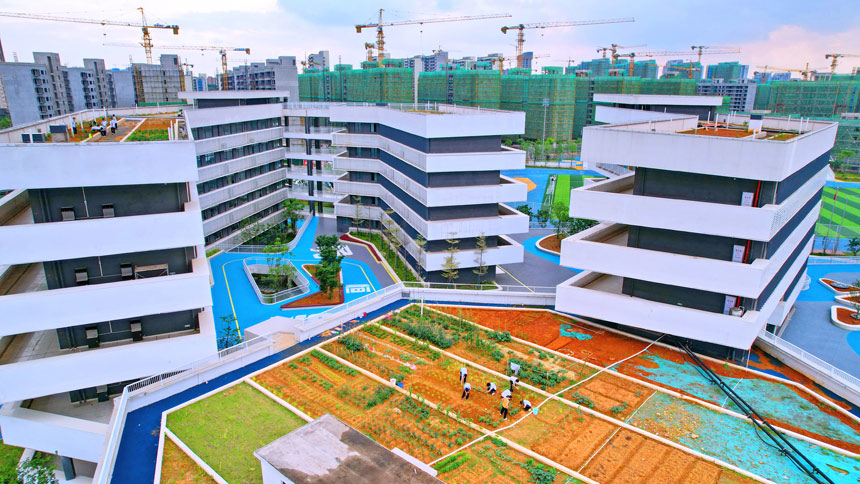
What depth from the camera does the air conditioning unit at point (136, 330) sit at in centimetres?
Result: 2722

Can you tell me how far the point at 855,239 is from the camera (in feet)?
196

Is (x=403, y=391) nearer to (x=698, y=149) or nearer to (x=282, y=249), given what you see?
(x=698, y=149)

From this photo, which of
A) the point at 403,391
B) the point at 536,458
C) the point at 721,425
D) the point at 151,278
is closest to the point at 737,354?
the point at 721,425

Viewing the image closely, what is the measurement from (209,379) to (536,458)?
17.1 m

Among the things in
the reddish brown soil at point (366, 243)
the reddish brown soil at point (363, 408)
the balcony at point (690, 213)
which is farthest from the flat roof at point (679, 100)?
the reddish brown soil at point (363, 408)

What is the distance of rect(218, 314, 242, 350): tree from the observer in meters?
32.5

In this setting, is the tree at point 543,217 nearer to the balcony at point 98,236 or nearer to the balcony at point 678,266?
the balcony at point 678,266

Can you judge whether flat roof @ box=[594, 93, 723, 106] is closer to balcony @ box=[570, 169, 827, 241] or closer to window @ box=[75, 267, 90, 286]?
balcony @ box=[570, 169, 827, 241]

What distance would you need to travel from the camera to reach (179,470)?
2095 centimetres

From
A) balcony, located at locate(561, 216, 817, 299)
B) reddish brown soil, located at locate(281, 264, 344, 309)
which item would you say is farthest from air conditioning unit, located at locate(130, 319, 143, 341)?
balcony, located at locate(561, 216, 817, 299)

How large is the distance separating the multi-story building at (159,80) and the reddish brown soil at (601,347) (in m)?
121

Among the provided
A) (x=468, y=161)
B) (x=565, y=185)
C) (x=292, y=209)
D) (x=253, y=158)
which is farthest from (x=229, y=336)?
(x=565, y=185)

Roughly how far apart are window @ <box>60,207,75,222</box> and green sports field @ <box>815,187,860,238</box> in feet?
239

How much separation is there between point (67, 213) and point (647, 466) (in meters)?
27.7
